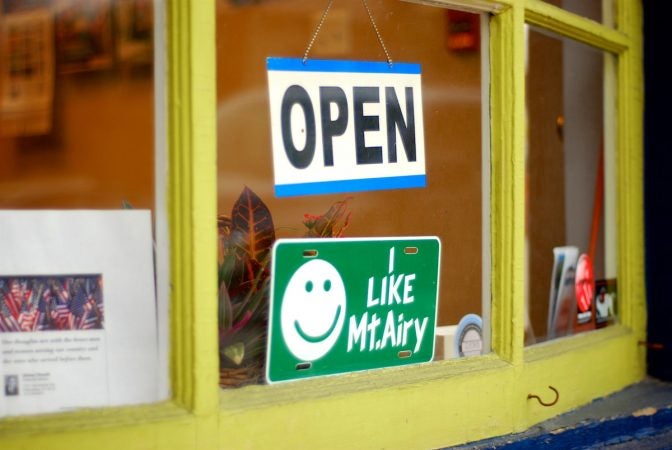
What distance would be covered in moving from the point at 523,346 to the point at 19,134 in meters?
2.40

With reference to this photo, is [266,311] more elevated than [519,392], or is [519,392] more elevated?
[266,311]

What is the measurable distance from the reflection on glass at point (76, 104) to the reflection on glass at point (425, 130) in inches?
11.6

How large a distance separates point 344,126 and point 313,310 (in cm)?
71

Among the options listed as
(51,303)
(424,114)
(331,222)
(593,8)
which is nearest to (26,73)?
(51,303)

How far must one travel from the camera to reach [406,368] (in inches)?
153

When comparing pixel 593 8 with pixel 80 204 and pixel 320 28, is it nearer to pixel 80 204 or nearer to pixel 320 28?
pixel 320 28

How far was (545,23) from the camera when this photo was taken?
456 cm

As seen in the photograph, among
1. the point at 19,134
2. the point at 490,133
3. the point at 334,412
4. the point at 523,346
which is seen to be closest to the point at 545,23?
the point at 490,133

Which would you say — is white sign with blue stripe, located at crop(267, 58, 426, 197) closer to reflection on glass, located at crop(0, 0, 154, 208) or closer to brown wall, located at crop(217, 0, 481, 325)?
brown wall, located at crop(217, 0, 481, 325)

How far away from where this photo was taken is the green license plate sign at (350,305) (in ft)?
11.5

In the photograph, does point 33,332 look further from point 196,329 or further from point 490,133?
point 490,133

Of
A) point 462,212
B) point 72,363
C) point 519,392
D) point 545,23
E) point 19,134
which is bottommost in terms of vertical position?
point 519,392

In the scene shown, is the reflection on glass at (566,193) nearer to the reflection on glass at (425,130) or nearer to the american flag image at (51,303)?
the reflection on glass at (425,130)

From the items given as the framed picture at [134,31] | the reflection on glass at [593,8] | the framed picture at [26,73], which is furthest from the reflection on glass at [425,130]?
the reflection on glass at [593,8]
